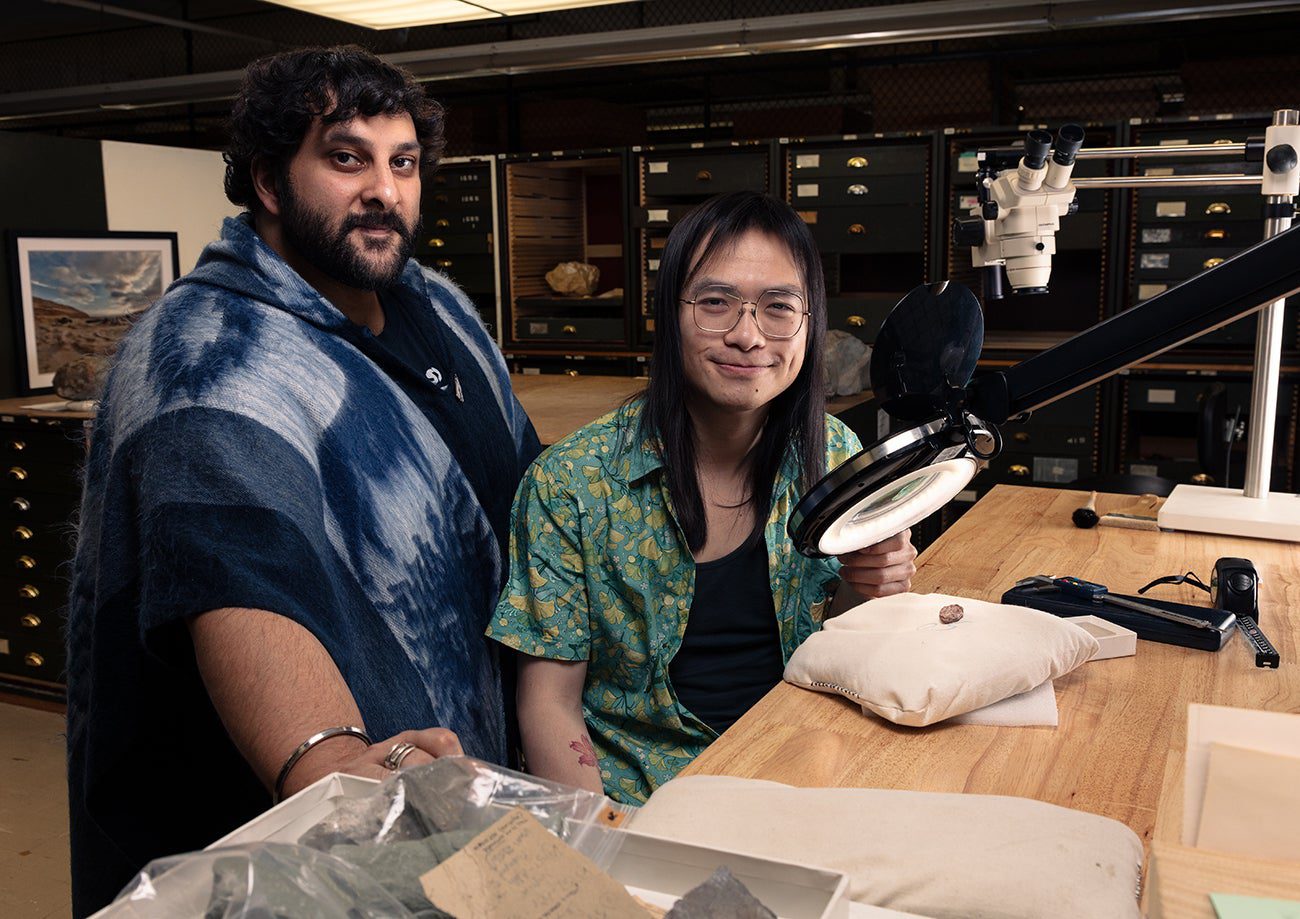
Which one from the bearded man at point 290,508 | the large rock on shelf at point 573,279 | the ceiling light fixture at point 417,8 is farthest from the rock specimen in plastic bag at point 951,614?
the large rock on shelf at point 573,279

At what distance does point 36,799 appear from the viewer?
321 cm

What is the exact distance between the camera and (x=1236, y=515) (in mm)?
2070

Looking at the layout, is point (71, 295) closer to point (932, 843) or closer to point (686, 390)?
point (686, 390)

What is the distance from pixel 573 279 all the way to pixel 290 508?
198 inches

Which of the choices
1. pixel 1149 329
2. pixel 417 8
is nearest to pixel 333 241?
pixel 1149 329

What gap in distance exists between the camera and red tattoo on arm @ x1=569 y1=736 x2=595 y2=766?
1.46 metres

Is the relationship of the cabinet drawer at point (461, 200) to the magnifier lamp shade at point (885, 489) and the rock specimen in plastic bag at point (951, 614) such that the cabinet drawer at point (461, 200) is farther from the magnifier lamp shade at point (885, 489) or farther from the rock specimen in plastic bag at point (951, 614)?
the magnifier lamp shade at point (885, 489)

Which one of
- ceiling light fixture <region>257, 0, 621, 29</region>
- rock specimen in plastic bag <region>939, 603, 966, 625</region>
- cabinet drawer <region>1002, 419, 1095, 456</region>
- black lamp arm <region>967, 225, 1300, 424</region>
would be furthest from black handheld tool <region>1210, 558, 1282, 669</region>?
cabinet drawer <region>1002, 419, 1095, 456</region>

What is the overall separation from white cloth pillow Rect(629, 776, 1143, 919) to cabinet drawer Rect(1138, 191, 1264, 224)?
4424mm

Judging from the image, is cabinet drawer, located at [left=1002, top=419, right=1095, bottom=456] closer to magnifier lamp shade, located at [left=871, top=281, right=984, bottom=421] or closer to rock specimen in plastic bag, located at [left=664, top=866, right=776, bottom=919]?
magnifier lamp shade, located at [left=871, top=281, right=984, bottom=421]

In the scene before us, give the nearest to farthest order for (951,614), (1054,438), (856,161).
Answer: (951,614), (1054,438), (856,161)

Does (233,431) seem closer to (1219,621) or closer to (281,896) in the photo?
(281,896)

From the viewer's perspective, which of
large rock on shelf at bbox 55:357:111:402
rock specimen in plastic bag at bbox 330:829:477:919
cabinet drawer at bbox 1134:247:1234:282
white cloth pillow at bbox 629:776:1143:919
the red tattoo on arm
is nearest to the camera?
rock specimen in plastic bag at bbox 330:829:477:919

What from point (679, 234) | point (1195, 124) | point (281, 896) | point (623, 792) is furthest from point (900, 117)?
point (281, 896)
